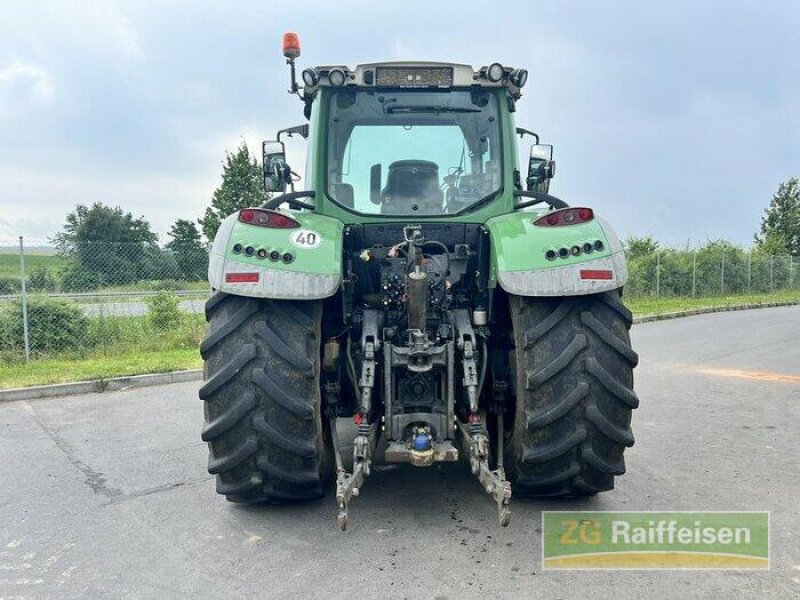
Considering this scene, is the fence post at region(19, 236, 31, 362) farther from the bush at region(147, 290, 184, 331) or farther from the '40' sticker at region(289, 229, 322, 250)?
the '40' sticker at region(289, 229, 322, 250)

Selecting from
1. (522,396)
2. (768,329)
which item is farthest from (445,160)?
(768,329)

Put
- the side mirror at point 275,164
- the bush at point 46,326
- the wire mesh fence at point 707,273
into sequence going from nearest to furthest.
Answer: the side mirror at point 275,164, the bush at point 46,326, the wire mesh fence at point 707,273

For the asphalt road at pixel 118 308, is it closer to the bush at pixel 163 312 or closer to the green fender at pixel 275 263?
the bush at pixel 163 312

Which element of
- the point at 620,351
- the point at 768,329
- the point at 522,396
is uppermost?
the point at 620,351

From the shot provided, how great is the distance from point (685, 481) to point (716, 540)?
976 millimetres

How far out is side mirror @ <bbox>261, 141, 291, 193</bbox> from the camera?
14.8ft

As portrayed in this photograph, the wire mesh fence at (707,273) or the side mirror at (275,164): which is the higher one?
the side mirror at (275,164)

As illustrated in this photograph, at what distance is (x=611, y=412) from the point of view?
3.34 m

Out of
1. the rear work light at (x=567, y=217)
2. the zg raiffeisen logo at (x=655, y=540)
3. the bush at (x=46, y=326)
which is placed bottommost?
the zg raiffeisen logo at (x=655, y=540)

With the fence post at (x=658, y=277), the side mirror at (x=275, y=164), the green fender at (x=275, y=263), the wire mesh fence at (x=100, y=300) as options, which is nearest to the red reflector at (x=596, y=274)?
the green fender at (x=275, y=263)

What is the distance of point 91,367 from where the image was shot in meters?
8.47

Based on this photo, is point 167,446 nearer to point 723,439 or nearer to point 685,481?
point 685,481

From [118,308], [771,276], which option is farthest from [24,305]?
[771,276]

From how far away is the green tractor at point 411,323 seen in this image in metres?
3.28
